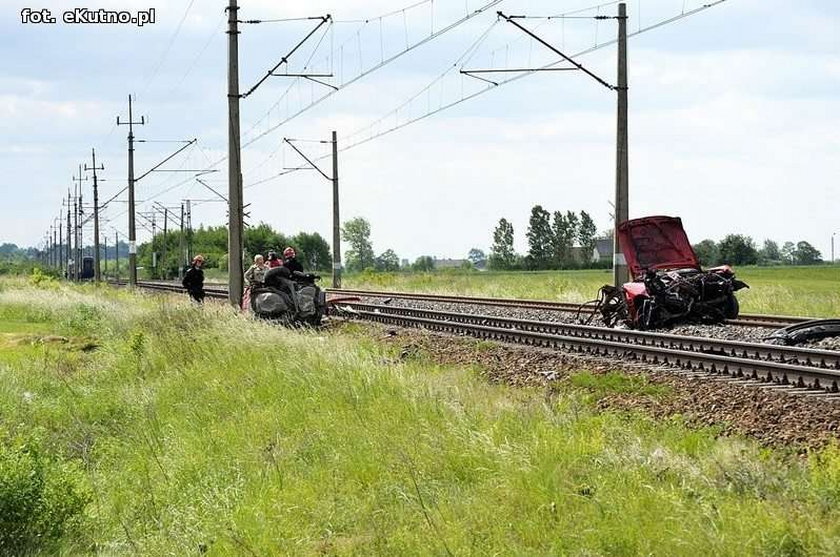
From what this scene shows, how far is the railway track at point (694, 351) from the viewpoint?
13.3m

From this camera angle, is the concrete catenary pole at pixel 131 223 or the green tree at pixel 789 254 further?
the green tree at pixel 789 254

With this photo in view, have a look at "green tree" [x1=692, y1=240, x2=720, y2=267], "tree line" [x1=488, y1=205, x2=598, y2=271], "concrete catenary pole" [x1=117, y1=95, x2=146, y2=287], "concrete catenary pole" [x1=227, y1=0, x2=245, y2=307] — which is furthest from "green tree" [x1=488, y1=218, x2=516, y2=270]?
"concrete catenary pole" [x1=227, y1=0, x2=245, y2=307]

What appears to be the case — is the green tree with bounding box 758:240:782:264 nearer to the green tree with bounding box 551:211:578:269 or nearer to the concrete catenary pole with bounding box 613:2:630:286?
the green tree with bounding box 551:211:578:269

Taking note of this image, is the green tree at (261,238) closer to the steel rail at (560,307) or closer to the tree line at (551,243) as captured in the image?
the tree line at (551,243)

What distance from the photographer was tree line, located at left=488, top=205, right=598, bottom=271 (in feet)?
474

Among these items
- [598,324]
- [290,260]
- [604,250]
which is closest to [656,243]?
[598,324]

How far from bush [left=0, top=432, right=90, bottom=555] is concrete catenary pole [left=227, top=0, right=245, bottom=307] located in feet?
62.8

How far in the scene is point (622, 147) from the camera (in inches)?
1150

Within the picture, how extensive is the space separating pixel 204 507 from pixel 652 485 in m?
4.01

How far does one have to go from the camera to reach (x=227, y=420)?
1366cm

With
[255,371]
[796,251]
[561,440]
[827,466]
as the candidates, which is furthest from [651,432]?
[796,251]

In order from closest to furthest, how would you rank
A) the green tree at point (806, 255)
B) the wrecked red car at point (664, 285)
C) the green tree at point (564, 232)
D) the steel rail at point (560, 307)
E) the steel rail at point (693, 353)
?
the steel rail at point (693, 353)
the wrecked red car at point (664, 285)
the steel rail at point (560, 307)
the green tree at point (564, 232)
the green tree at point (806, 255)

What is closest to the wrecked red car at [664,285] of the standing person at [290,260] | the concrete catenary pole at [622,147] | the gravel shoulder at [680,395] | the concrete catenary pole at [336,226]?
the gravel shoulder at [680,395]

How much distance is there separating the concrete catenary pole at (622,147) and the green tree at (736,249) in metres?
104
